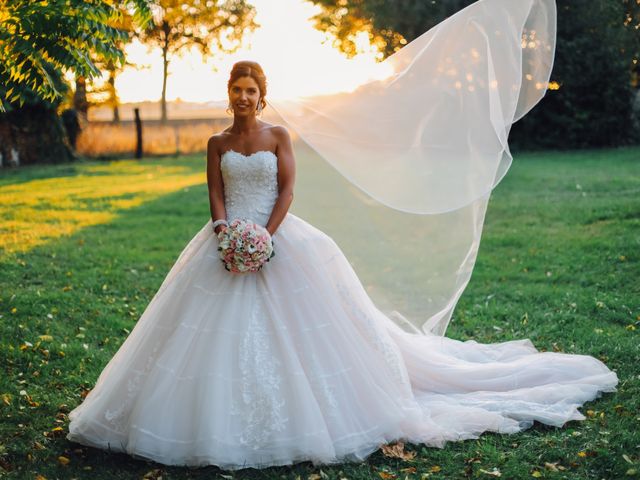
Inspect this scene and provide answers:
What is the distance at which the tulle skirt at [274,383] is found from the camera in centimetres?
487

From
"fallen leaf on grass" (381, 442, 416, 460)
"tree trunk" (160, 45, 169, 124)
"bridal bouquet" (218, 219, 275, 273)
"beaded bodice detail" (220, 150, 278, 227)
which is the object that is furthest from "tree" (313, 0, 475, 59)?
"fallen leaf on grass" (381, 442, 416, 460)

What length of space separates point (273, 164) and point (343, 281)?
39.6 inches

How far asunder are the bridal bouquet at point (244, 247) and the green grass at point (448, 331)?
1.36 m

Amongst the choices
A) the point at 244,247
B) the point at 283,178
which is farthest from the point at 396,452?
the point at 283,178

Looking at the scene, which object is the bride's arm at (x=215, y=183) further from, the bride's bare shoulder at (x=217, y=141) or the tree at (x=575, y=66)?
the tree at (x=575, y=66)

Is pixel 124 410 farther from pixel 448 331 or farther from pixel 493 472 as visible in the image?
pixel 448 331

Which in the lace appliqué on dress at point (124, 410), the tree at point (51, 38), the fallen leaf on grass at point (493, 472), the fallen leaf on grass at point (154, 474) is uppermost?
the tree at point (51, 38)

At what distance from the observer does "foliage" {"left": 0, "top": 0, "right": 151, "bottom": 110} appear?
5730 millimetres

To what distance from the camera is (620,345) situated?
719cm

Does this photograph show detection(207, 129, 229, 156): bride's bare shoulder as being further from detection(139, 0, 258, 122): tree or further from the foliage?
detection(139, 0, 258, 122): tree

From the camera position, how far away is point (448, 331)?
812cm

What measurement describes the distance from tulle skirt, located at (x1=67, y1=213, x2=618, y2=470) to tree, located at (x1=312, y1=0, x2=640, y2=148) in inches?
649

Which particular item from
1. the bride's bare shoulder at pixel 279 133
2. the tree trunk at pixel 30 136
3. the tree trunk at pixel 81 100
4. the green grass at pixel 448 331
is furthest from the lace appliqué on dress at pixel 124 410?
the tree trunk at pixel 81 100

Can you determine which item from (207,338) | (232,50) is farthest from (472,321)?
(232,50)
